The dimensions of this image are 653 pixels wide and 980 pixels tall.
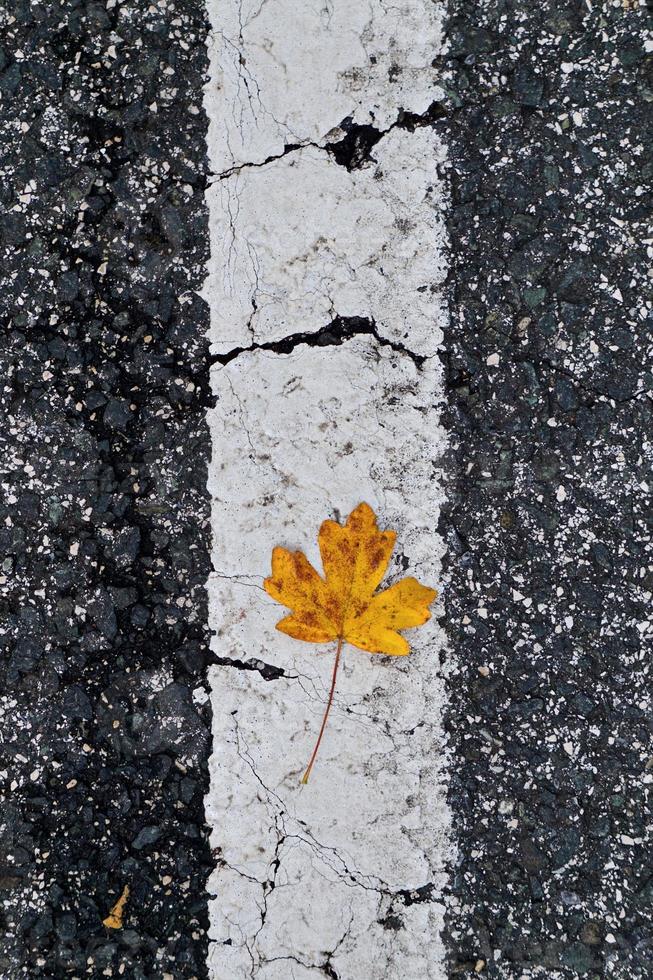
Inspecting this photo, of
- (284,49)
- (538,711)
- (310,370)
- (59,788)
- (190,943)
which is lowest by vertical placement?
(190,943)

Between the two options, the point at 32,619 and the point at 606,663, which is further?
the point at 32,619

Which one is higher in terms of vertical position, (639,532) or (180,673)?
(639,532)

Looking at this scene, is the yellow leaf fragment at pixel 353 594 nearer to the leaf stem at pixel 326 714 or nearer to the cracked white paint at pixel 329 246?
the leaf stem at pixel 326 714

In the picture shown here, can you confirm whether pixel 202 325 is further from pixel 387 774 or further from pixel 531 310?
pixel 387 774

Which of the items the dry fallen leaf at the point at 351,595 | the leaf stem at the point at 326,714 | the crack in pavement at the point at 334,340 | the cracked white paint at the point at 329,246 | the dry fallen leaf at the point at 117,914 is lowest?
the dry fallen leaf at the point at 117,914

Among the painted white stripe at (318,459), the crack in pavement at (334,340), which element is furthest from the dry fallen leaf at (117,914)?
the crack in pavement at (334,340)

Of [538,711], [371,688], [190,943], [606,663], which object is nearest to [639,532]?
[606,663]
